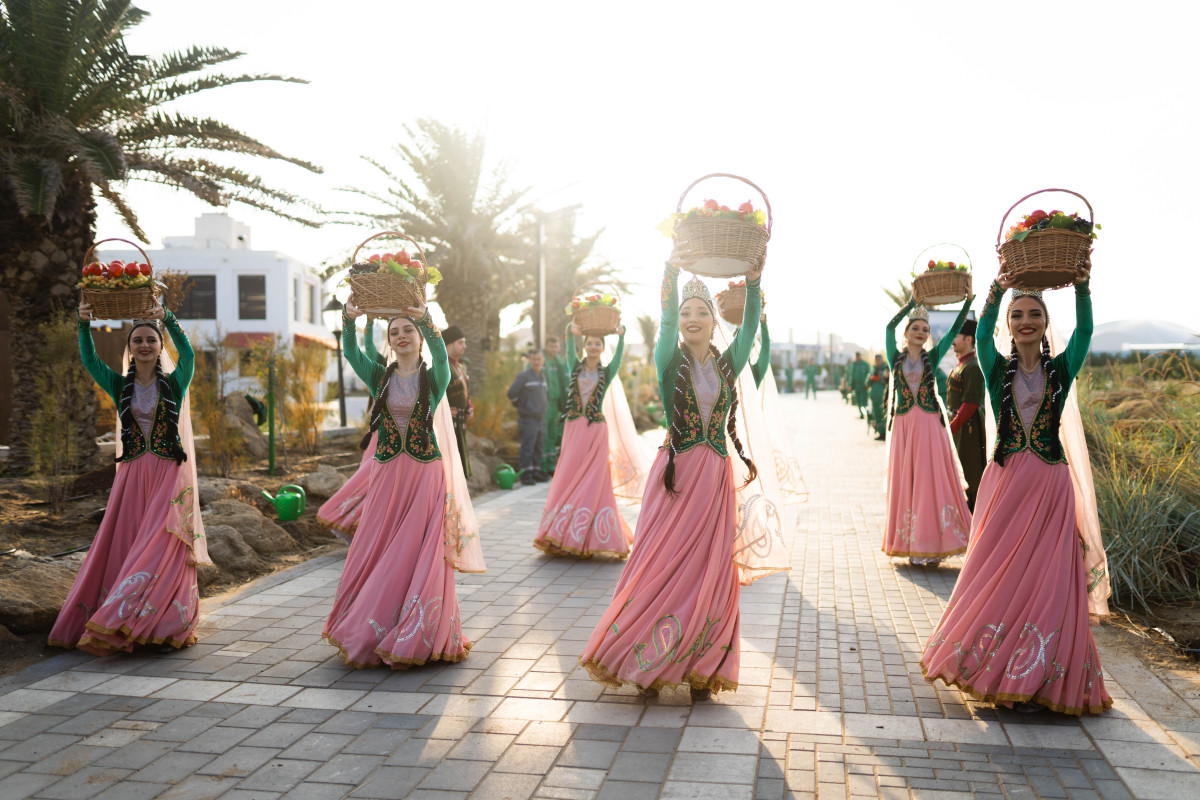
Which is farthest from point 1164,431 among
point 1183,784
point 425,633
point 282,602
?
point 282,602

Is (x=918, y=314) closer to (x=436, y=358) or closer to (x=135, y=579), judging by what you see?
(x=436, y=358)

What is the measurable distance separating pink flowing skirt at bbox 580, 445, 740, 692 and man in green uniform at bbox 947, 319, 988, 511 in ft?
13.1

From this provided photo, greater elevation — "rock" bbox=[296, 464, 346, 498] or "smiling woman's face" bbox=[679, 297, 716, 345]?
"smiling woman's face" bbox=[679, 297, 716, 345]

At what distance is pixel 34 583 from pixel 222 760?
305 cm

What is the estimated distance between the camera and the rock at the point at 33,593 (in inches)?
219

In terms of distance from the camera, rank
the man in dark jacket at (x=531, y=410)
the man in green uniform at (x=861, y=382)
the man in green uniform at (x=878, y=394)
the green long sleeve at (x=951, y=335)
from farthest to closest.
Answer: the man in green uniform at (x=861, y=382)
the man in green uniform at (x=878, y=394)
the man in dark jacket at (x=531, y=410)
the green long sleeve at (x=951, y=335)

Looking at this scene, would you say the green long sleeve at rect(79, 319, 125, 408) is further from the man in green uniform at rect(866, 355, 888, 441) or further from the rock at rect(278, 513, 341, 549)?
the man in green uniform at rect(866, 355, 888, 441)

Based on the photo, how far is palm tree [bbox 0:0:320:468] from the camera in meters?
9.34

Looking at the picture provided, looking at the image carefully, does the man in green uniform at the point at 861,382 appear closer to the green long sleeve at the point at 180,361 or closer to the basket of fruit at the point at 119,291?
the green long sleeve at the point at 180,361

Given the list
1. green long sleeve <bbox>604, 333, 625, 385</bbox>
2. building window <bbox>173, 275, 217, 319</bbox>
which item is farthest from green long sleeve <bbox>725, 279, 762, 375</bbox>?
building window <bbox>173, 275, 217, 319</bbox>

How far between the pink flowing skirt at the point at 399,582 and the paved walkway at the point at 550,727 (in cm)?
16

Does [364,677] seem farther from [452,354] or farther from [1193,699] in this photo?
[452,354]

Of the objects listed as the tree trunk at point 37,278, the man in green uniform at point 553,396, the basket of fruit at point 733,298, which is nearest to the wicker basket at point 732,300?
the basket of fruit at point 733,298

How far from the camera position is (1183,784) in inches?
141
